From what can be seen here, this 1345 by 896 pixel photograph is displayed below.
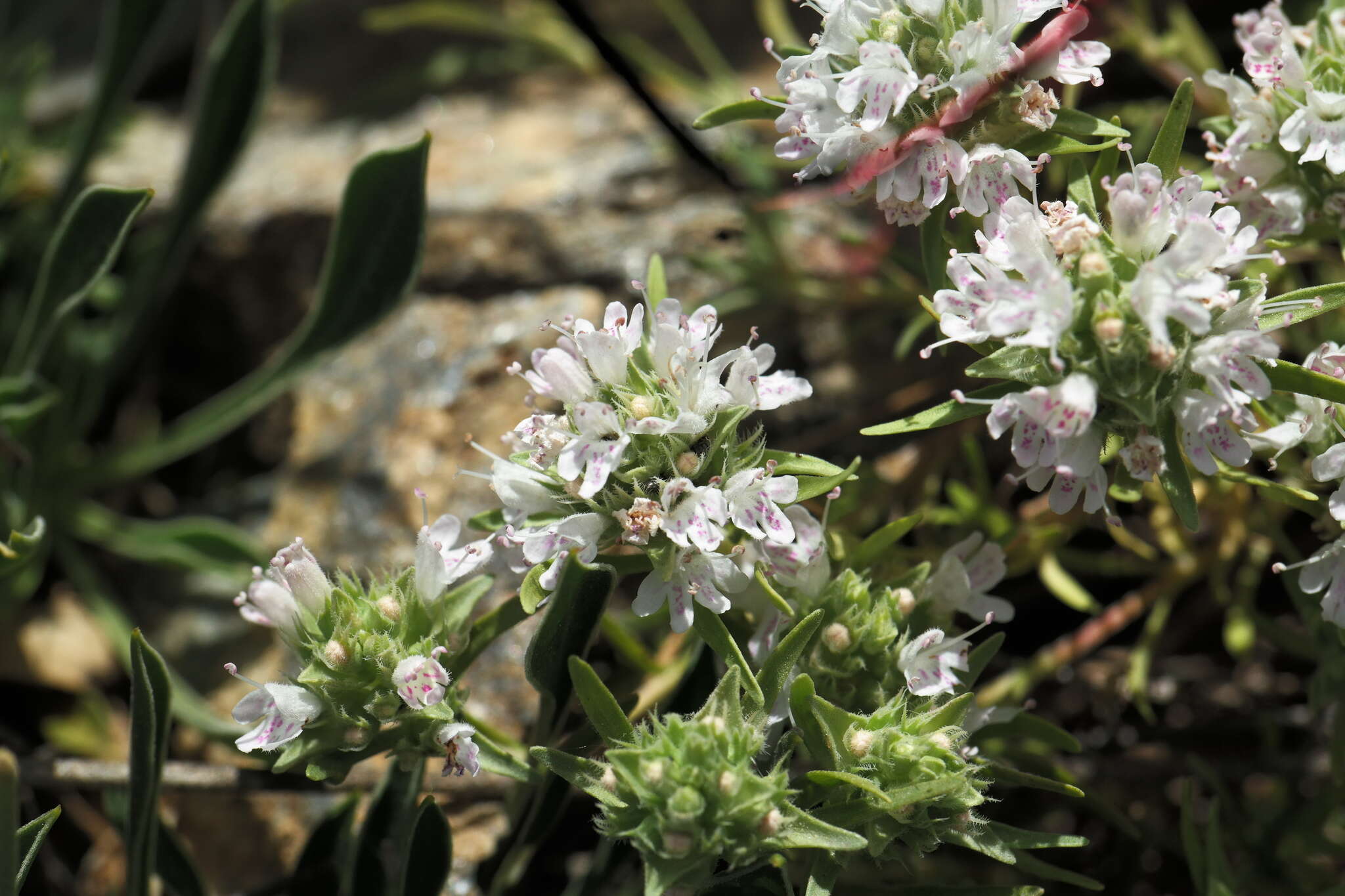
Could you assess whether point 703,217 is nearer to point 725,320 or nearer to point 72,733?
point 725,320

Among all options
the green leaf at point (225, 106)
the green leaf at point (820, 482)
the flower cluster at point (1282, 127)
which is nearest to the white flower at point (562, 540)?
the green leaf at point (820, 482)

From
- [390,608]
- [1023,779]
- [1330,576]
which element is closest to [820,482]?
[1023,779]

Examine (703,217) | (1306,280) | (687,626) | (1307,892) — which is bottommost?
(1307,892)

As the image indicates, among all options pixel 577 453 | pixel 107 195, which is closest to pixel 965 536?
pixel 577 453

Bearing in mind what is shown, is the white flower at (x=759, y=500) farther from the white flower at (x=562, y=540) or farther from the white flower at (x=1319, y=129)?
the white flower at (x=1319, y=129)

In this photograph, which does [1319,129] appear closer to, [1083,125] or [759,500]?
[1083,125]
